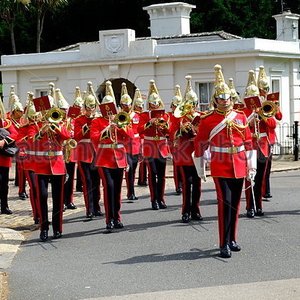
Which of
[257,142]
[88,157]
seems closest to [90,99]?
[88,157]


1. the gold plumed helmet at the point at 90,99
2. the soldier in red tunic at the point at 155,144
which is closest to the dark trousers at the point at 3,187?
the gold plumed helmet at the point at 90,99

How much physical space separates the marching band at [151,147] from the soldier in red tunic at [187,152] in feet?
0.05

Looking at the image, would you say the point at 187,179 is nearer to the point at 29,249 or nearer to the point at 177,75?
the point at 29,249

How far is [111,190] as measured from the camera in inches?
433

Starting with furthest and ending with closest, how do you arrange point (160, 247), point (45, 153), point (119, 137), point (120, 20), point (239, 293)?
point (120, 20), point (119, 137), point (45, 153), point (160, 247), point (239, 293)

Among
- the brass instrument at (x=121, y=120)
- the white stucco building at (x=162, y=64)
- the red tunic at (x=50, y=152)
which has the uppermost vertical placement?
the white stucco building at (x=162, y=64)

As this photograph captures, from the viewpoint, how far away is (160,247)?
969cm

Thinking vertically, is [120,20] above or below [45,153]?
above

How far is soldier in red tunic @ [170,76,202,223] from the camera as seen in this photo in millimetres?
11453

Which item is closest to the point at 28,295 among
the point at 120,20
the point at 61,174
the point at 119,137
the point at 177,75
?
the point at 61,174

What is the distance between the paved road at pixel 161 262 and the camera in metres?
7.58

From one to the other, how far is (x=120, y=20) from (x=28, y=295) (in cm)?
3167

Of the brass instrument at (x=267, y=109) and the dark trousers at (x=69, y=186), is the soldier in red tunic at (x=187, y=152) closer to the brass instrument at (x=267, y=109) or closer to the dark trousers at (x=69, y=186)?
the brass instrument at (x=267, y=109)

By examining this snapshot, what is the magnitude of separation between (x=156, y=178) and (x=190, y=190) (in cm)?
168
